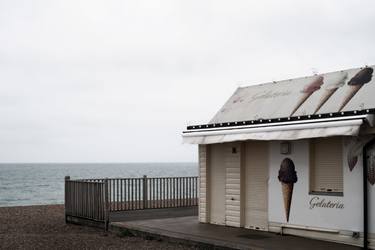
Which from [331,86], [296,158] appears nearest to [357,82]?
[331,86]

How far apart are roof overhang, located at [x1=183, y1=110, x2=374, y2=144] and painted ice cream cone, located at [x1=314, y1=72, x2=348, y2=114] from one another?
1053mm

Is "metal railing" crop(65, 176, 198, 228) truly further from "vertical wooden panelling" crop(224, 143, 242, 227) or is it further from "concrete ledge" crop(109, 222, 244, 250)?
"vertical wooden panelling" crop(224, 143, 242, 227)

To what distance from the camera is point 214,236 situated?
12375 mm

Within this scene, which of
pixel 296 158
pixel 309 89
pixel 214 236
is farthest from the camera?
pixel 309 89

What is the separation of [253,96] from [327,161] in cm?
378

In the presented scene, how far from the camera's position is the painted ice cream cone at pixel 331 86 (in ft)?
41.2

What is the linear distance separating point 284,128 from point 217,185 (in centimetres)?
357

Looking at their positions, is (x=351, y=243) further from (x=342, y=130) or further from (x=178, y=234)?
(x=178, y=234)

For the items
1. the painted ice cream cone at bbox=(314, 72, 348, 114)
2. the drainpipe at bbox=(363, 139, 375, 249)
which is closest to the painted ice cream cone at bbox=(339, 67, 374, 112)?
the painted ice cream cone at bbox=(314, 72, 348, 114)

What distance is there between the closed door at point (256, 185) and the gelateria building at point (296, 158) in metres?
0.02

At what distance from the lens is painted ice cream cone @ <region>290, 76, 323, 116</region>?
1316 centimetres

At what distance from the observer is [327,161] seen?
1187 centimetres

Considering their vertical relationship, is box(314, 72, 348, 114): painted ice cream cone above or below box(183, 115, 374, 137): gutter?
above

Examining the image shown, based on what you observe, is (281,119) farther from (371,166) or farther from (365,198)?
(365,198)
